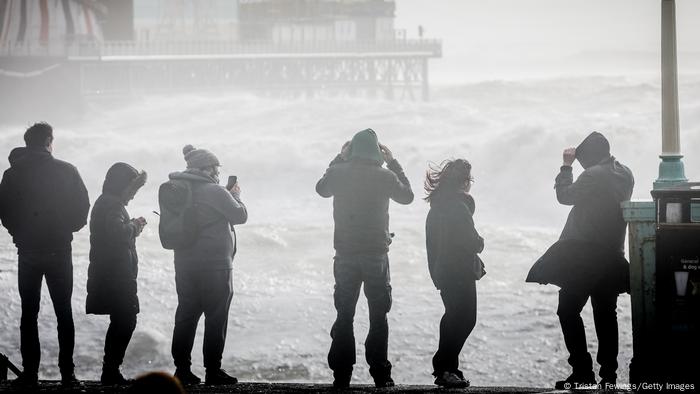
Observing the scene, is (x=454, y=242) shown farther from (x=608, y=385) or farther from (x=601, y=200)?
(x=608, y=385)

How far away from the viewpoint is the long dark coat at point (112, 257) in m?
5.65

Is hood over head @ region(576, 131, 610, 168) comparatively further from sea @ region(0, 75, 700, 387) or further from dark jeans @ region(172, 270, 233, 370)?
sea @ region(0, 75, 700, 387)

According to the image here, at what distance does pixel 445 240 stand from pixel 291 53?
51528 millimetres

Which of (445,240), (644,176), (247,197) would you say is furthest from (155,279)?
(644,176)

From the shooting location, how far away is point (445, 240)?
5500mm

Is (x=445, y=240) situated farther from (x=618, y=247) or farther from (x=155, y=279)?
(x=155, y=279)

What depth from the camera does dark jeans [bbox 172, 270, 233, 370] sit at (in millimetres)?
5574

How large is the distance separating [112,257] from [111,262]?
3 cm

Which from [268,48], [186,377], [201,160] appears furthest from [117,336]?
[268,48]

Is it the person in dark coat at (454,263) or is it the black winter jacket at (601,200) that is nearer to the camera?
the black winter jacket at (601,200)

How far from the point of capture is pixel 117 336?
18.6ft

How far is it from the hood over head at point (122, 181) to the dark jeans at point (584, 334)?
8.27 ft

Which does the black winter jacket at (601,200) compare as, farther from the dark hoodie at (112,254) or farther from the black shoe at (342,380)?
the dark hoodie at (112,254)

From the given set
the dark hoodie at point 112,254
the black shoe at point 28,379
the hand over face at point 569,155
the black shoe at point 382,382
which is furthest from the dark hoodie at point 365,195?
the black shoe at point 28,379
